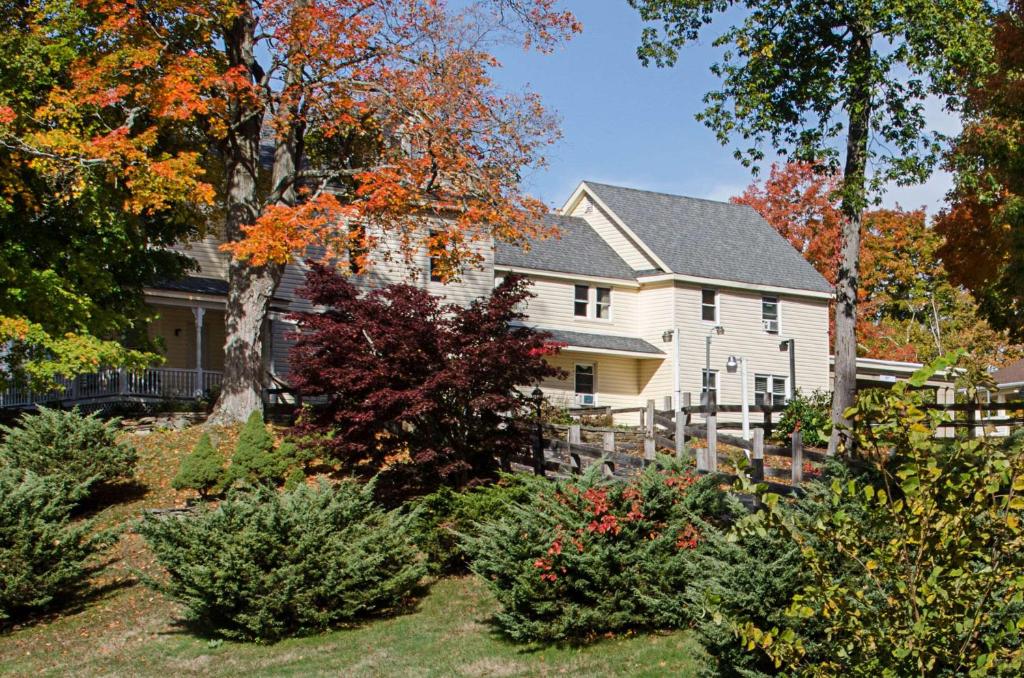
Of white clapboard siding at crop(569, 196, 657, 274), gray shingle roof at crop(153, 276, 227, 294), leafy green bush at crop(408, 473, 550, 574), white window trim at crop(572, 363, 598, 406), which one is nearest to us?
leafy green bush at crop(408, 473, 550, 574)

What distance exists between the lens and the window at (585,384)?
3803cm

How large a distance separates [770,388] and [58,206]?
25979 mm

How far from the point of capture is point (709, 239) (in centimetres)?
4197

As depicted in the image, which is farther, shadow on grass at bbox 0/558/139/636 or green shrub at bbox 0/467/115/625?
shadow on grass at bbox 0/558/139/636

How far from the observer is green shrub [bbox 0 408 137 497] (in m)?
19.5

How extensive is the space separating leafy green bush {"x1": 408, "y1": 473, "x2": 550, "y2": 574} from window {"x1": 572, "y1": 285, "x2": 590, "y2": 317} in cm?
2194

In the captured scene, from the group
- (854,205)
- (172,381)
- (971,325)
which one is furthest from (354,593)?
(971,325)

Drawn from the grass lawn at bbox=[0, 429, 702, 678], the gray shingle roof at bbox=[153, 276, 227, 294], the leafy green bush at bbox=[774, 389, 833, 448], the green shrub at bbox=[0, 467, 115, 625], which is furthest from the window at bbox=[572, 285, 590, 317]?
the green shrub at bbox=[0, 467, 115, 625]

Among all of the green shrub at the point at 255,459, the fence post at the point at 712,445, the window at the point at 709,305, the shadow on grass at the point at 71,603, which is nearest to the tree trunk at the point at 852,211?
the fence post at the point at 712,445

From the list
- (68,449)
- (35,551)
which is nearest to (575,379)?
(68,449)

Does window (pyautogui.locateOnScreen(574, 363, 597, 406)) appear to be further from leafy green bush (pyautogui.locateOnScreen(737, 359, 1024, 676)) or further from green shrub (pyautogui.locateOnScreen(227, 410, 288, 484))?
leafy green bush (pyautogui.locateOnScreen(737, 359, 1024, 676))

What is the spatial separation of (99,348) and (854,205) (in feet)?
48.5

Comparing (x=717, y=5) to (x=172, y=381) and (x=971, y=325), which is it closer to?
(x=172, y=381)

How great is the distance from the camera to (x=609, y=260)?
40000 millimetres
